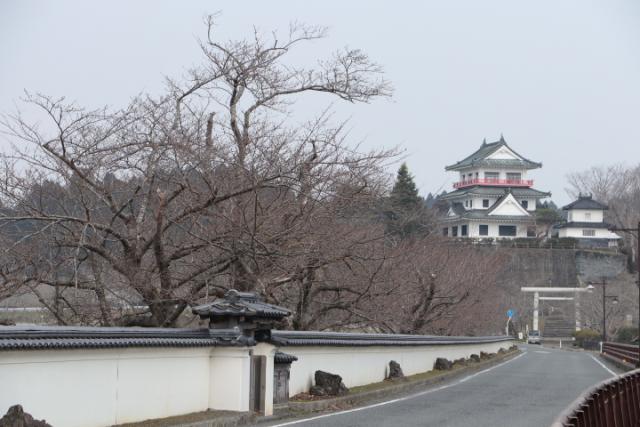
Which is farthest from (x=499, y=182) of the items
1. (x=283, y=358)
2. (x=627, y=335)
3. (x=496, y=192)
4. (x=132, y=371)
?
(x=132, y=371)

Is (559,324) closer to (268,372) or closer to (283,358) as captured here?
(283,358)

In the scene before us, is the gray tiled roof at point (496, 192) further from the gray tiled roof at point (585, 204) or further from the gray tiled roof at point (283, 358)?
the gray tiled roof at point (283, 358)

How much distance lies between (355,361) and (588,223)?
100 metres

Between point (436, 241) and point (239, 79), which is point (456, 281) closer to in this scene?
point (436, 241)

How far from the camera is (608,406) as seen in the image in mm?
8719

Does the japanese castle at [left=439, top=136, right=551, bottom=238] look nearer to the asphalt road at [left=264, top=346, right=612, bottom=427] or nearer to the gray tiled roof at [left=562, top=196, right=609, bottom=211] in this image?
the gray tiled roof at [left=562, top=196, right=609, bottom=211]

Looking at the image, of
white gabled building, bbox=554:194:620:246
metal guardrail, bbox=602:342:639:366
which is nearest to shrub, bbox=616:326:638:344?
metal guardrail, bbox=602:342:639:366

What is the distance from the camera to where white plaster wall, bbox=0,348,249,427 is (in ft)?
31.0

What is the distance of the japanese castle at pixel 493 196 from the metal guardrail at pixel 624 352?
57419mm

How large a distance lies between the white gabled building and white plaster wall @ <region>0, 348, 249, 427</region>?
10468 cm

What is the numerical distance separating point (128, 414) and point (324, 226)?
7.65 meters

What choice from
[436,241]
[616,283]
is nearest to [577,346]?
[616,283]

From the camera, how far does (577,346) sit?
7762 cm

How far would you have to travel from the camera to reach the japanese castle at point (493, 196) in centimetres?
11050
